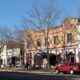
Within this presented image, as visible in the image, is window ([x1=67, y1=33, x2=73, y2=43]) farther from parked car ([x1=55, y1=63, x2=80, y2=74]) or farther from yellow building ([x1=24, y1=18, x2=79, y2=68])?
parked car ([x1=55, y1=63, x2=80, y2=74])

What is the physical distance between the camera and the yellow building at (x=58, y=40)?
56.8 meters

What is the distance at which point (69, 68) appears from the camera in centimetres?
4962

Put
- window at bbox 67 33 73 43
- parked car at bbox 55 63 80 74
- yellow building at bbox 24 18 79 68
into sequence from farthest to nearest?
window at bbox 67 33 73 43 < yellow building at bbox 24 18 79 68 < parked car at bbox 55 63 80 74

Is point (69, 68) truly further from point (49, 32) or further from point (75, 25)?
point (49, 32)

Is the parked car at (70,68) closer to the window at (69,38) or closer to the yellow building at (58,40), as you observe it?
the yellow building at (58,40)

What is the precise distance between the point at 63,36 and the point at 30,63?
591 inches

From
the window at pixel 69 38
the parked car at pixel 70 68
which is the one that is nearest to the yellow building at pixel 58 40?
the window at pixel 69 38

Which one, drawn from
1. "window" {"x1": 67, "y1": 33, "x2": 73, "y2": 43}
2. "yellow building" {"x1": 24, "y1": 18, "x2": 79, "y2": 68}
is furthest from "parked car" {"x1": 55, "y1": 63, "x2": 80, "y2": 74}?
"window" {"x1": 67, "y1": 33, "x2": 73, "y2": 43}

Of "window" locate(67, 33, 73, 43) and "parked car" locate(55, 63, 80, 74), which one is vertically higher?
"window" locate(67, 33, 73, 43)

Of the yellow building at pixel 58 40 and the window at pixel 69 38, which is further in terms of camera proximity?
the window at pixel 69 38

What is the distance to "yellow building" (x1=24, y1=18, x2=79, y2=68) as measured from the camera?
186 ft

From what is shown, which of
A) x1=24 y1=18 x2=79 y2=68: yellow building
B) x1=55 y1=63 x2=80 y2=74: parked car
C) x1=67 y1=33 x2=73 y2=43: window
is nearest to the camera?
x1=55 y1=63 x2=80 y2=74: parked car

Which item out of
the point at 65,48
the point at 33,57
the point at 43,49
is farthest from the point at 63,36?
the point at 33,57

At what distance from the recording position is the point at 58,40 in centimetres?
6141
